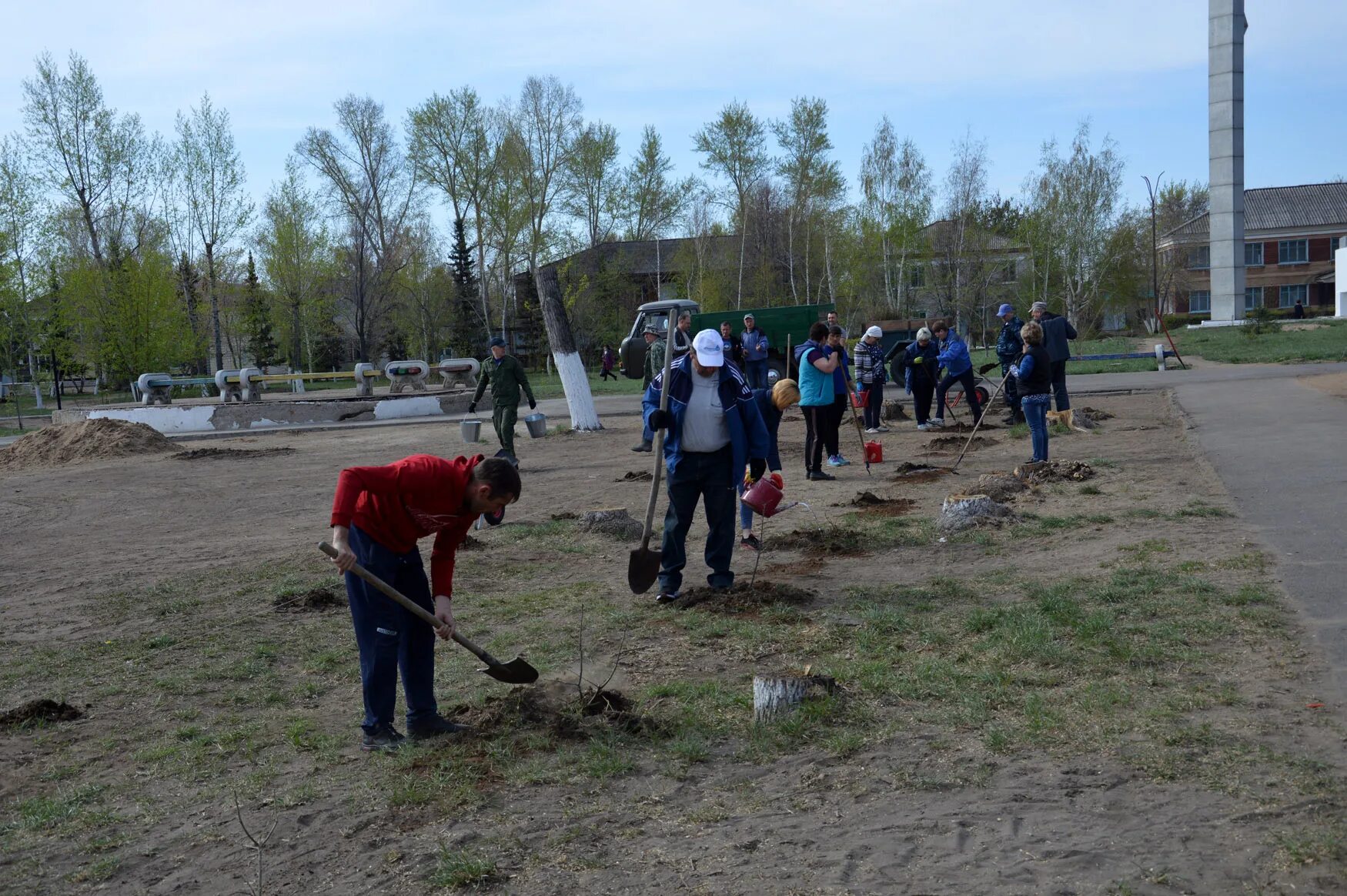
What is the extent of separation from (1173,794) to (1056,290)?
6032 centimetres

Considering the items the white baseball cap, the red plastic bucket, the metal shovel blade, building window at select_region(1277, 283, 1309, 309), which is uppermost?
building window at select_region(1277, 283, 1309, 309)

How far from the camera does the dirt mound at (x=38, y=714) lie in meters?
5.26

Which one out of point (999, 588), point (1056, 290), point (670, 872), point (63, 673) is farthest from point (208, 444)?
point (1056, 290)

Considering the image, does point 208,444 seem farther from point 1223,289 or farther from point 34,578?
point 1223,289

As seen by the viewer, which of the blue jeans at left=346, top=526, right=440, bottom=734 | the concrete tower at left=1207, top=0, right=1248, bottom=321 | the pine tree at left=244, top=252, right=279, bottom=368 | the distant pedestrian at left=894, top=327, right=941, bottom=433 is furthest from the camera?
the pine tree at left=244, top=252, right=279, bottom=368

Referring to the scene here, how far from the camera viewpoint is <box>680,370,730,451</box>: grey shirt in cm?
712

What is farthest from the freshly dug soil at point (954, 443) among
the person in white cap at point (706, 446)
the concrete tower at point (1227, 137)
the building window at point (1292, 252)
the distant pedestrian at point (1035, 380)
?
the building window at point (1292, 252)

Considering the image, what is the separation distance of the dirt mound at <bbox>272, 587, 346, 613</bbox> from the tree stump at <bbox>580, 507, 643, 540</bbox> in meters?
2.52

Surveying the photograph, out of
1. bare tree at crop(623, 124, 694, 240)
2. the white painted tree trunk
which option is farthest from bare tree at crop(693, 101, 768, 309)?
the white painted tree trunk

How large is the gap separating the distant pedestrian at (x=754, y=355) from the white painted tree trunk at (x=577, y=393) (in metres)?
2.97

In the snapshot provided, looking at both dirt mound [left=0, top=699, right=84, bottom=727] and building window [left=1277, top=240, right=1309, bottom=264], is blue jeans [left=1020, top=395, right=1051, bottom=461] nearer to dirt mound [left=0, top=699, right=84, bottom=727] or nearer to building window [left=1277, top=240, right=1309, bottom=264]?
dirt mound [left=0, top=699, right=84, bottom=727]

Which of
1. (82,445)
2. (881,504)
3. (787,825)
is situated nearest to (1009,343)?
(881,504)

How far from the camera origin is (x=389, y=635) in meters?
4.67

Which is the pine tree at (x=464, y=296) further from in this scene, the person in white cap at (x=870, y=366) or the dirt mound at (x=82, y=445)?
the person in white cap at (x=870, y=366)
